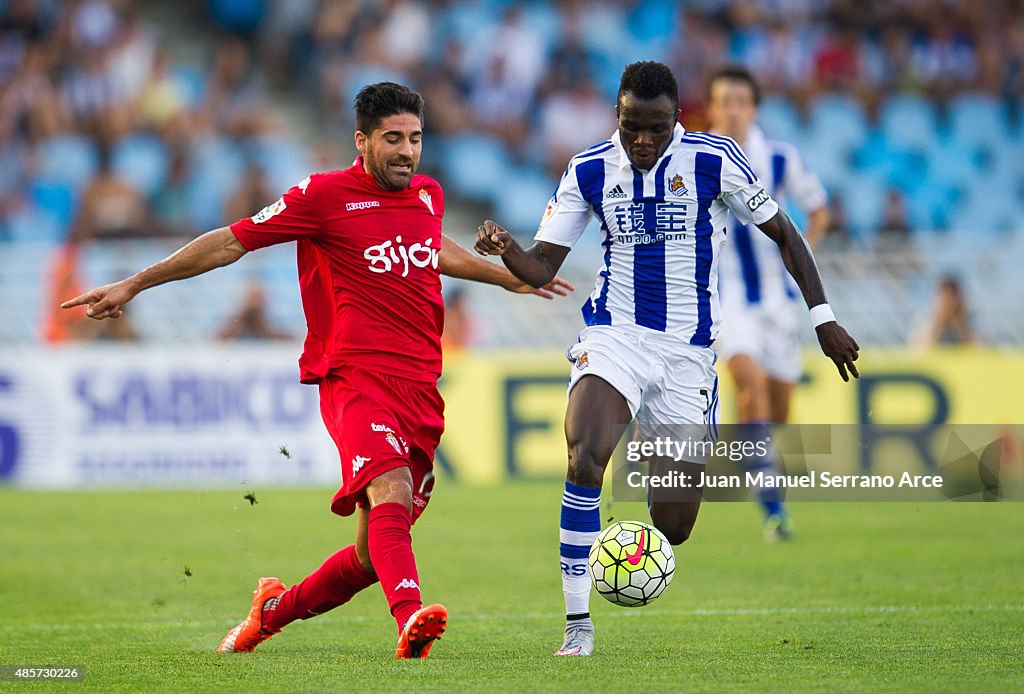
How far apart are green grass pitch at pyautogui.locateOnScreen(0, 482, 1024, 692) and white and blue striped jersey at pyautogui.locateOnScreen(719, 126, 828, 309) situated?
68.3 inches

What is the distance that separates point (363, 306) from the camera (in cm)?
616

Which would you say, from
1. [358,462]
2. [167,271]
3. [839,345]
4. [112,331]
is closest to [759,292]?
[839,345]

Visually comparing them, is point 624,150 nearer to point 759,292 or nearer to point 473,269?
point 473,269

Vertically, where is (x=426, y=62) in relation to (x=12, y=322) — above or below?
above

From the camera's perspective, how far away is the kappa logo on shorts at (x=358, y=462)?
5.88 metres

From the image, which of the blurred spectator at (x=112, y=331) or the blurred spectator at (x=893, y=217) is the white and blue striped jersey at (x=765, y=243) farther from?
the blurred spectator at (x=893, y=217)

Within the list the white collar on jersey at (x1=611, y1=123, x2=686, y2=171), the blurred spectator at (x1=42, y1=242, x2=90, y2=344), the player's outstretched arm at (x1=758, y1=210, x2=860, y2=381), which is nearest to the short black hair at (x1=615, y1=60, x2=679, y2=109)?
the white collar on jersey at (x1=611, y1=123, x2=686, y2=171)

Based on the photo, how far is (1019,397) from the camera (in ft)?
48.3

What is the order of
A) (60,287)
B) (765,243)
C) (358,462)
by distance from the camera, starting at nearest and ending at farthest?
(358,462) < (765,243) < (60,287)

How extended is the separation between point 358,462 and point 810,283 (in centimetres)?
209

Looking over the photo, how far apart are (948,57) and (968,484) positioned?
8940mm

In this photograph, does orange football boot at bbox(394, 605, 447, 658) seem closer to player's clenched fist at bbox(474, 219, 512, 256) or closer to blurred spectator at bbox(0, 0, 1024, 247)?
player's clenched fist at bbox(474, 219, 512, 256)

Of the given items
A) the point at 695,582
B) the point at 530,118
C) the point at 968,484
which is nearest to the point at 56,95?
the point at 530,118

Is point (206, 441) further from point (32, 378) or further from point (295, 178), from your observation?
point (295, 178)
